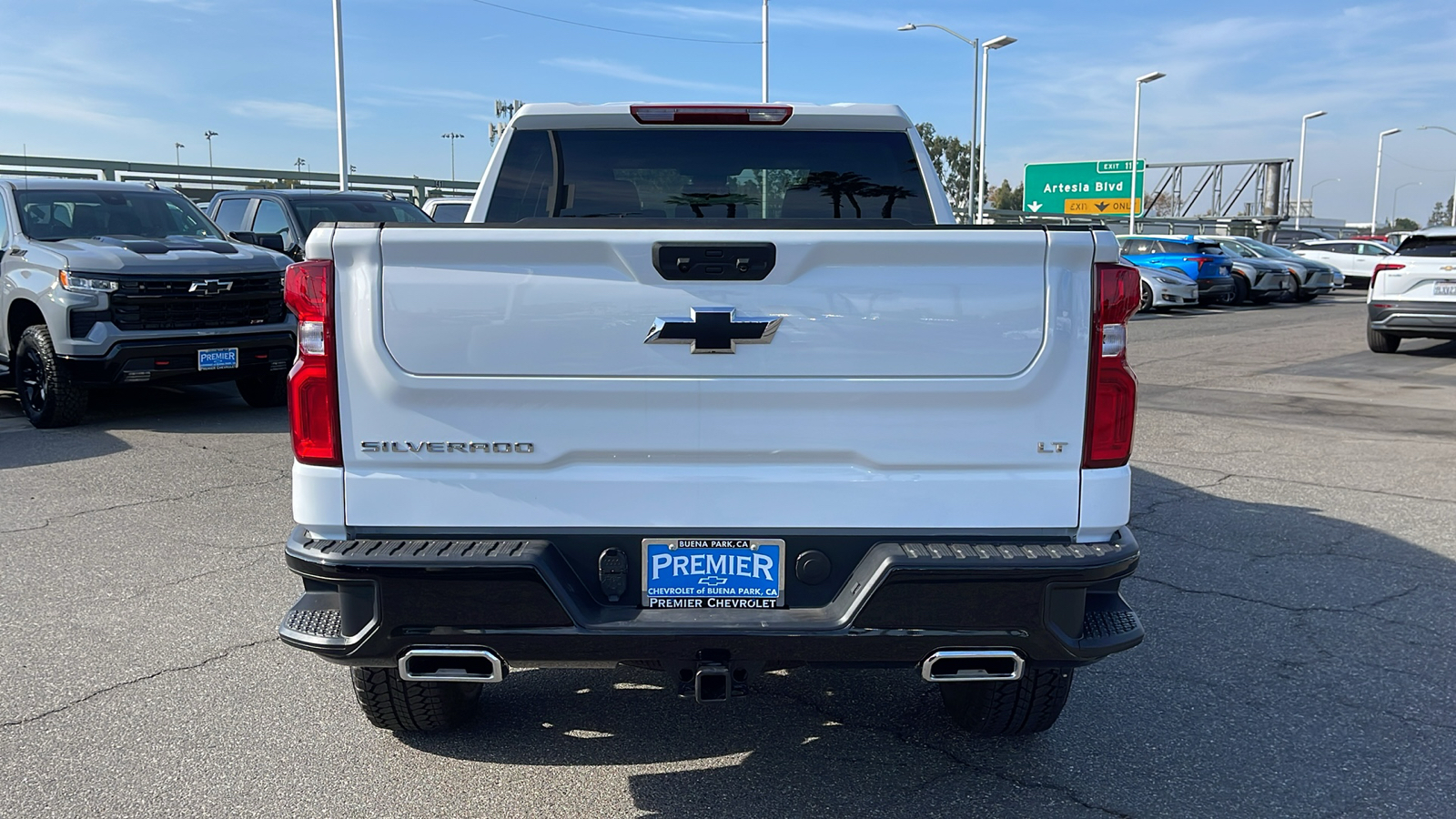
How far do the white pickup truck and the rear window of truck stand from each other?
140 cm

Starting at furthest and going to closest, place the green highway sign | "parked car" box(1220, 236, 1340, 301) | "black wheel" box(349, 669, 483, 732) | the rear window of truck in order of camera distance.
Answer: the green highway sign
"parked car" box(1220, 236, 1340, 301)
the rear window of truck
"black wheel" box(349, 669, 483, 732)

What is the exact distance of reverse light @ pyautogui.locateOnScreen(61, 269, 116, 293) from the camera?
8680 mm

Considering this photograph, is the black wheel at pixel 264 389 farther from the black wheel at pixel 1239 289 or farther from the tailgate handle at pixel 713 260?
the black wheel at pixel 1239 289

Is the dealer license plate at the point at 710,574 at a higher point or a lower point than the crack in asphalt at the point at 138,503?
higher

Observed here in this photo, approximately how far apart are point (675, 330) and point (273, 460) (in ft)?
19.5

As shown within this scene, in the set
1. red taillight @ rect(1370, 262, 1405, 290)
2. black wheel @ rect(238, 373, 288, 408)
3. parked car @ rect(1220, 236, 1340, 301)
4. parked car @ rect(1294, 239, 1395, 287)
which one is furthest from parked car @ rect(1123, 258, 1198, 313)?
black wheel @ rect(238, 373, 288, 408)

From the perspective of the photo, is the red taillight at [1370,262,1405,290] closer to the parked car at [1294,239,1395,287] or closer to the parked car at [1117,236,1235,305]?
the parked car at [1117,236,1235,305]

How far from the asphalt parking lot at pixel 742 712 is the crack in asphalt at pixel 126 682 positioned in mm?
10

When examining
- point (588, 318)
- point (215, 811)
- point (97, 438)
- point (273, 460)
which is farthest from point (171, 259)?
point (588, 318)

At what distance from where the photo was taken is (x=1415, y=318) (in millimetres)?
14805

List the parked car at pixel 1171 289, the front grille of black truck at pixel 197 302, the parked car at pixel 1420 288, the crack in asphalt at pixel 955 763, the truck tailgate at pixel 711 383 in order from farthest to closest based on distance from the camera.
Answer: the parked car at pixel 1171 289
the parked car at pixel 1420 288
the front grille of black truck at pixel 197 302
the crack in asphalt at pixel 955 763
the truck tailgate at pixel 711 383

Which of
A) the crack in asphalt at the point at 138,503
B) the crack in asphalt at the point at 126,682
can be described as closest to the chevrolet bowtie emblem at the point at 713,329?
the crack in asphalt at the point at 126,682

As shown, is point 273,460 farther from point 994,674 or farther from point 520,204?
point 994,674

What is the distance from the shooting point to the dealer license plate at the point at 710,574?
279 cm
